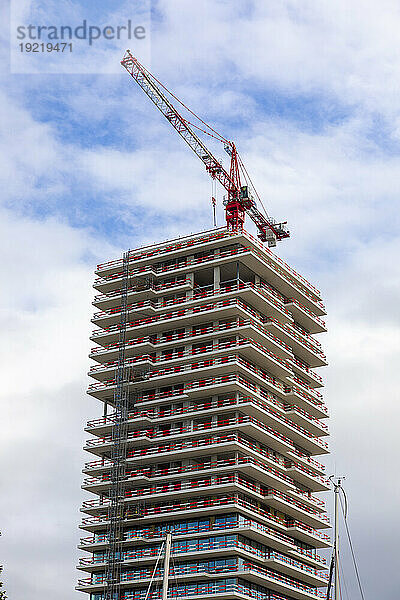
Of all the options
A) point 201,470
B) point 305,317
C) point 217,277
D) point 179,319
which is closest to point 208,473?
point 201,470

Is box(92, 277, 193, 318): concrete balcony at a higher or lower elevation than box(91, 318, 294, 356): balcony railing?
higher

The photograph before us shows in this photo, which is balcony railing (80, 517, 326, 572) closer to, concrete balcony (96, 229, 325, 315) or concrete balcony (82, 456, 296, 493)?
concrete balcony (82, 456, 296, 493)

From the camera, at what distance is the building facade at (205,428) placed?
106 meters

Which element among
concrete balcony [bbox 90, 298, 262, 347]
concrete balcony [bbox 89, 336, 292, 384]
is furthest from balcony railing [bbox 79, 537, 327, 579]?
concrete balcony [bbox 90, 298, 262, 347]

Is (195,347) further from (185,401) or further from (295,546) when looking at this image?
(295,546)

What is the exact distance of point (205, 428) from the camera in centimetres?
11169

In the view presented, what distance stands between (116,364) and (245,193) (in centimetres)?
3593

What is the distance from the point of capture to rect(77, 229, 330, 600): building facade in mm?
105875

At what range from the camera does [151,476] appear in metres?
113

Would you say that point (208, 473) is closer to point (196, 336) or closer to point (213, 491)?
point (213, 491)

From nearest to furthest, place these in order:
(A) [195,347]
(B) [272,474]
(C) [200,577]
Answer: (C) [200,577] → (B) [272,474] → (A) [195,347]

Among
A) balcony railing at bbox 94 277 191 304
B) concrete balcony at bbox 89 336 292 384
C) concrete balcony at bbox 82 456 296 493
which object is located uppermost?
balcony railing at bbox 94 277 191 304

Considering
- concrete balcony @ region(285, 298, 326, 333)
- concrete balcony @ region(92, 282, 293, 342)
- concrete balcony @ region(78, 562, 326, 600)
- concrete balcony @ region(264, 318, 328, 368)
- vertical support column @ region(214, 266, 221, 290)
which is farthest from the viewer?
concrete balcony @ region(285, 298, 326, 333)

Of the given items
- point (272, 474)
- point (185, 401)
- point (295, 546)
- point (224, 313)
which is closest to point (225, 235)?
point (224, 313)
